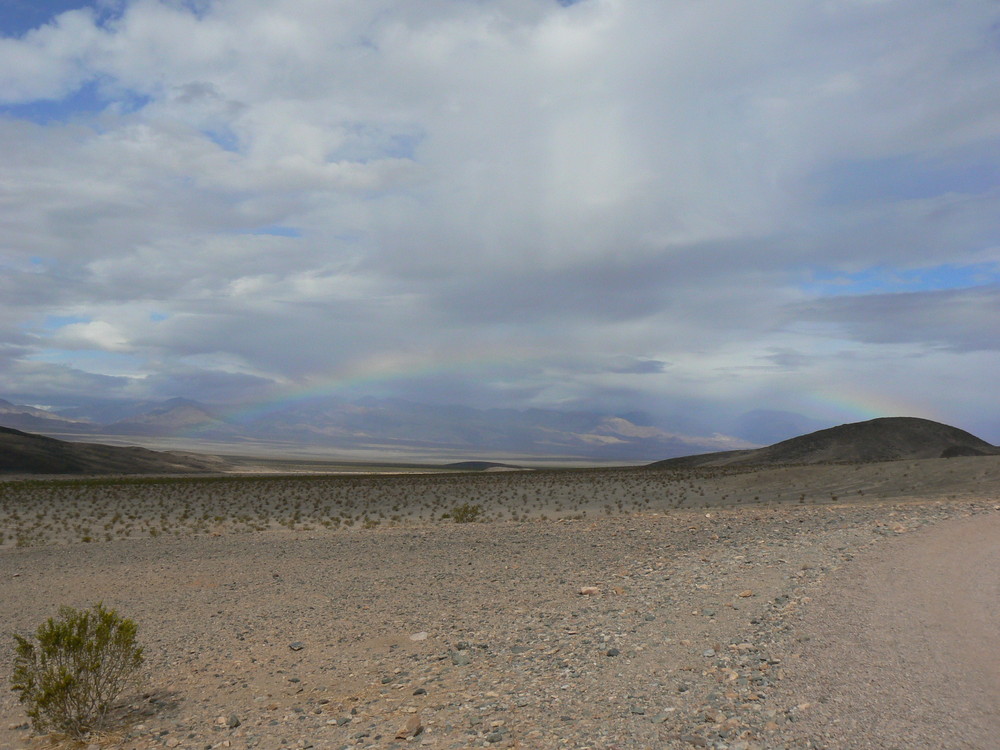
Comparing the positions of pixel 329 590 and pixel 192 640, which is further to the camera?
pixel 329 590

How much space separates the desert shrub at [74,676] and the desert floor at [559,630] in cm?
40

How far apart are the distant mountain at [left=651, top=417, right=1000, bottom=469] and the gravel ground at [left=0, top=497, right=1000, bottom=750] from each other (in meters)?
73.2

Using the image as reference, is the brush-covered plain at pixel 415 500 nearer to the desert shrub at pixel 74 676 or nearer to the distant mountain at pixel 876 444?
the desert shrub at pixel 74 676

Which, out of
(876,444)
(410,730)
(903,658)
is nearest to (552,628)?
(410,730)

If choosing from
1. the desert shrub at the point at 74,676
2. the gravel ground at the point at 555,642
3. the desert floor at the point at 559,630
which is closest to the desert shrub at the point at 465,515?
the desert floor at the point at 559,630

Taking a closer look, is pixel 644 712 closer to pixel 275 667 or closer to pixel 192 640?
pixel 275 667

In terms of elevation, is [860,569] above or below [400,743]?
above

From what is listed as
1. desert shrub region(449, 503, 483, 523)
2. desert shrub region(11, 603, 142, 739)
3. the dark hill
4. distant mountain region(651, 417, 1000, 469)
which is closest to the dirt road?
desert shrub region(11, 603, 142, 739)

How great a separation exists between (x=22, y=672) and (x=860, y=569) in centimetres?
1308

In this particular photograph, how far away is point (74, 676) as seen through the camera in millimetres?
8070

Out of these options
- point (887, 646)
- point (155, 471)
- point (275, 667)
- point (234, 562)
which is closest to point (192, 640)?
point (275, 667)

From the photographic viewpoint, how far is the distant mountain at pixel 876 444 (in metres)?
83.8

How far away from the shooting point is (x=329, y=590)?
14547 millimetres

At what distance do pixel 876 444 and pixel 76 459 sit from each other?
359ft
